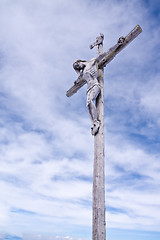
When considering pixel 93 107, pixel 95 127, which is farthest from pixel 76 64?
pixel 95 127

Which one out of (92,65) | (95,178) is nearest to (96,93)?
(92,65)

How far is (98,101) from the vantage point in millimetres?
5398

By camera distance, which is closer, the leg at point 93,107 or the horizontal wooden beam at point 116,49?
the leg at point 93,107

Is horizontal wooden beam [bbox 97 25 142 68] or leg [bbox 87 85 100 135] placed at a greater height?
horizontal wooden beam [bbox 97 25 142 68]

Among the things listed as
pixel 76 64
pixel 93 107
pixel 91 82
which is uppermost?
pixel 76 64

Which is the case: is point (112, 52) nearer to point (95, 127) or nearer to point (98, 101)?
point (98, 101)

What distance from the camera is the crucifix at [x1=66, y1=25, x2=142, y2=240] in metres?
3.75

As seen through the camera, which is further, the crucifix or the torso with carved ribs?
the torso with carved ribs

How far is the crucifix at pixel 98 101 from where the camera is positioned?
375 centimetres

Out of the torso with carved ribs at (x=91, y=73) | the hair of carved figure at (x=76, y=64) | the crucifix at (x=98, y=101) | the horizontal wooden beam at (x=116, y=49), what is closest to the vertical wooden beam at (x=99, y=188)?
the crucifix at (x=98, y=101)

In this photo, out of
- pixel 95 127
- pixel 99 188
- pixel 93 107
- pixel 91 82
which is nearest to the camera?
pixel 99 188

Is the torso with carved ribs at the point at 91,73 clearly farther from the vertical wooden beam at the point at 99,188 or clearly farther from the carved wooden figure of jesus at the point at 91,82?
the vertical wooden beam at the point at 99,188

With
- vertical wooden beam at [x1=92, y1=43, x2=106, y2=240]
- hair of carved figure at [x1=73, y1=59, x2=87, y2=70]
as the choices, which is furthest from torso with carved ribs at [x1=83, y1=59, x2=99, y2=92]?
vertical wooden beam at [x1=92, y1=43, x2=106, y2=240]

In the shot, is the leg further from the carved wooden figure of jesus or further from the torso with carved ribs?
the torso with carved ribs
